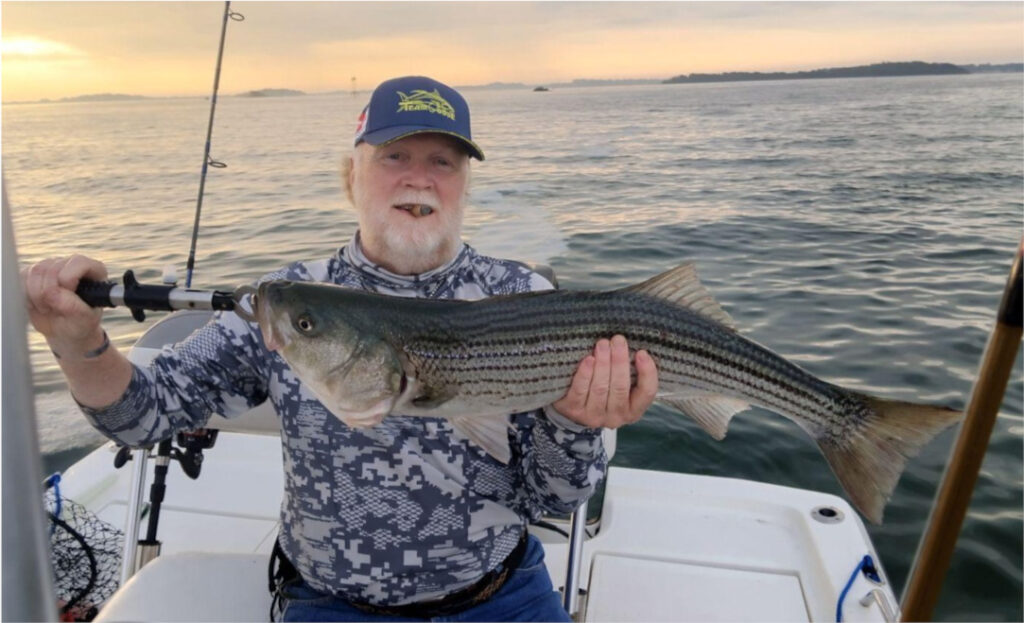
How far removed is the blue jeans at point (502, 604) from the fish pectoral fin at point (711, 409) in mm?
926

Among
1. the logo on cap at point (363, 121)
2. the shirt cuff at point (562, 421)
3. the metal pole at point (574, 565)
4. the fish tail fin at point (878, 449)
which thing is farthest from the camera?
the metal pole at point (574, 565)

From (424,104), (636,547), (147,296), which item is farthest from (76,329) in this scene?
(636,547)

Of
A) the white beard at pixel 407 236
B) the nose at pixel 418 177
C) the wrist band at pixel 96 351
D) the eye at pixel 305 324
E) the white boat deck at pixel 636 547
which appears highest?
the nose at pixel 418 177

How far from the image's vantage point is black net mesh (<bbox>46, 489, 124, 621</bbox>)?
3.84 meters

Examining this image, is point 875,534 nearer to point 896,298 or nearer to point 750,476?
point 750,476

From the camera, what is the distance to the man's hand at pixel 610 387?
243 centimetres

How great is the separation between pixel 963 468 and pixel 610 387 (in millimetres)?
1160

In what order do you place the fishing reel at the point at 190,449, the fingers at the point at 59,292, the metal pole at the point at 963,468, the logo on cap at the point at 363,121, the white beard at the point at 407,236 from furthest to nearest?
the fishing reel at the point at 190,449 < the logo on cap at the point at 363,121 < the white beard at the point at 407,236 < the fingers at the point at 59,292 < the metal pole at the point at 963,468

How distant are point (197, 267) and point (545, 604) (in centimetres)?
978

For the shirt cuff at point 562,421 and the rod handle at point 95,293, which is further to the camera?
the shirt cuff at point 562,421

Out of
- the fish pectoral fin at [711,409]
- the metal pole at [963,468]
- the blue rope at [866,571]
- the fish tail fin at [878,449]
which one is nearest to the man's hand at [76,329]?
the fish pectoral fin at [711,409]

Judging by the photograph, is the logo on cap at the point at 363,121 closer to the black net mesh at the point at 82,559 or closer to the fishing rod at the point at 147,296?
the fishing rod at the point at 147,296

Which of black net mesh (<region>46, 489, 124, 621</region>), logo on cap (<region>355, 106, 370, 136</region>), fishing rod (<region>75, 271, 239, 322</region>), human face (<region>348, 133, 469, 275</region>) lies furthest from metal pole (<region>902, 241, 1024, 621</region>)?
black net mesh (<region>46, 489, 124, 621</region>)

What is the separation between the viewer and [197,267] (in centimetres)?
1127
